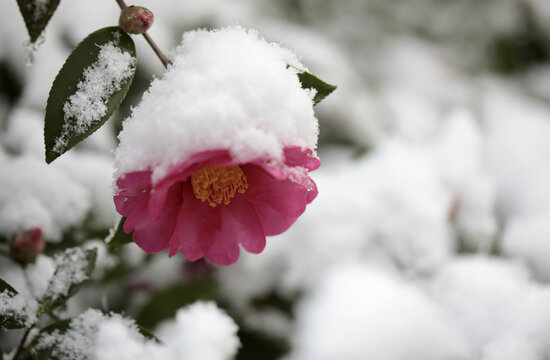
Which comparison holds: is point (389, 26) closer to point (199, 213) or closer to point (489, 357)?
point (489, 357)

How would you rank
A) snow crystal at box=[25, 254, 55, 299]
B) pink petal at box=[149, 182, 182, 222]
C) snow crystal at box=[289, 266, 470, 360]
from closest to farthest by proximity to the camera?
pink petal at box=[149, 182, 182, 222] → snow crystal at box=[25, 254, 55, 299] → snow crystal at box=[289, 266, 470, 360]

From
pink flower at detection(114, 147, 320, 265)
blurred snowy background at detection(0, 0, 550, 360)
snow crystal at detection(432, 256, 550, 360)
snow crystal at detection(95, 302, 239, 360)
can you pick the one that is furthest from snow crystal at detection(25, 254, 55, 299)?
snow crystal at detection(432, 256, 550, 360)

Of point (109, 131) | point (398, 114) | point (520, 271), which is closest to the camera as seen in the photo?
point (520, 271)

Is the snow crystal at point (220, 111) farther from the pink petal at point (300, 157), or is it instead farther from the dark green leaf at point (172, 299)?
the dark green leaf at point (172, 299)

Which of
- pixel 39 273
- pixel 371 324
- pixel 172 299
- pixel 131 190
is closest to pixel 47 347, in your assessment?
pixel 39 273

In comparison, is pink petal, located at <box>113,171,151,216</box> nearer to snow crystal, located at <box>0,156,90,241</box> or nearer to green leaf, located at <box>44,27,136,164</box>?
green leaf, located at <box>44,27,136,164</box>

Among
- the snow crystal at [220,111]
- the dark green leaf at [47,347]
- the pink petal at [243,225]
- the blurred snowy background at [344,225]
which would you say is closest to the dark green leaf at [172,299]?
the blurred snowy background at [344,225]

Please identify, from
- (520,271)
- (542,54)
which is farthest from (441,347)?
(542,54)

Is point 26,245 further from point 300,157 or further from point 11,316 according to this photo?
point 300,157

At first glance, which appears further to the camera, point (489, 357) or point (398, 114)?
point (398, 114)
